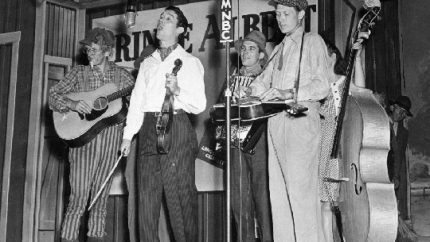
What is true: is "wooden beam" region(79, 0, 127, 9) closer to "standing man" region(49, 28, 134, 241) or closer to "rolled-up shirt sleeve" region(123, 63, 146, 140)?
"standing man" region(49, 28, 134, 241)

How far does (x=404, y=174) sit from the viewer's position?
6.56 meters

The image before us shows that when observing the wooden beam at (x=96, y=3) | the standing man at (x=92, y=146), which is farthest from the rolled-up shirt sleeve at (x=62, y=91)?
the wooden beam at (x=96, y=3)

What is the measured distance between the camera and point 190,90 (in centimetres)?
422

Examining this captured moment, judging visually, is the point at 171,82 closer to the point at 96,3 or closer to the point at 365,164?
the point at 365,164

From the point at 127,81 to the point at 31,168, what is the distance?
1574 mm

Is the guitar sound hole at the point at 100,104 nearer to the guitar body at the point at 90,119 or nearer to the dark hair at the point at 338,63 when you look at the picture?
the guitar body at the point at 90,119

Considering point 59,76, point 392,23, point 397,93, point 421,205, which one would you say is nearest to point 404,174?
point 421,205

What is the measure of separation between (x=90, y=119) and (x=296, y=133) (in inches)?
74.3

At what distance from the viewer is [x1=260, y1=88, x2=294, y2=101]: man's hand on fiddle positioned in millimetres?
3719

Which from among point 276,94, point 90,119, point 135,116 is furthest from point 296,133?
point 90,119

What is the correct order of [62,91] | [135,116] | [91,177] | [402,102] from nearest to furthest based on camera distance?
[135,116]
[91,177]
[62,91]
[402,102]

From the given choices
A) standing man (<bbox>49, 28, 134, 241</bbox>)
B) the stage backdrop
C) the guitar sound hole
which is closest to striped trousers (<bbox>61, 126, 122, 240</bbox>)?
standing man (<bbox>49, 28, 134, 241</bbox>)

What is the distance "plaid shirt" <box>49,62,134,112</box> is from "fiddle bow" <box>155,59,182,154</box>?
941 mm

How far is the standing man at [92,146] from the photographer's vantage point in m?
4.68
